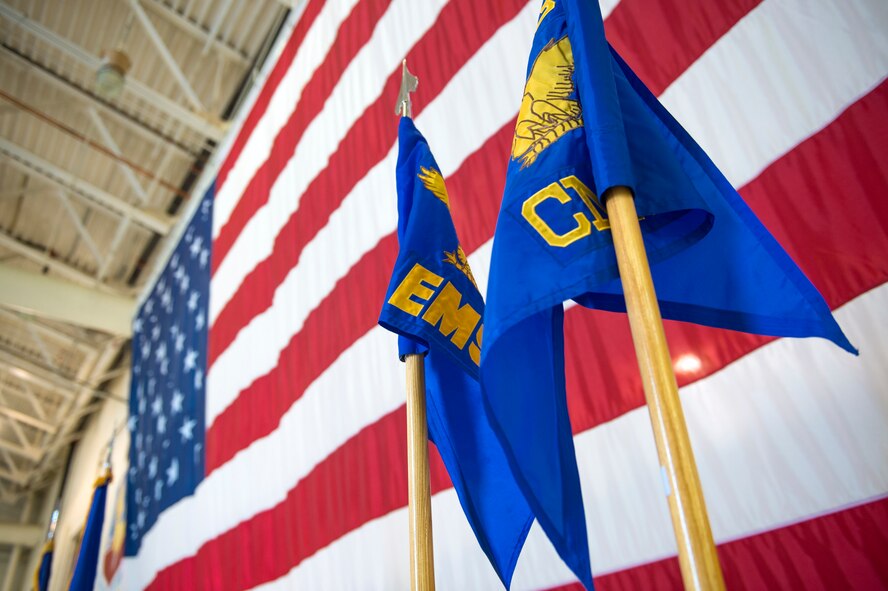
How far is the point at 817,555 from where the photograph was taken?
1.02 meters

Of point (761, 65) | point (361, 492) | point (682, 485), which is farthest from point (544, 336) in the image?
point (361, 492)

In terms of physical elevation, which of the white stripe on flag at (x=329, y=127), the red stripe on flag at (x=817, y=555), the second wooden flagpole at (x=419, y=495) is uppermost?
the white stripe on flag at (x=329, y=127)

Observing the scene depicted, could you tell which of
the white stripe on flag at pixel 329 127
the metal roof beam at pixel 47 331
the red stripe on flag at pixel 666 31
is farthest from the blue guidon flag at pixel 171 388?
the metal roof beam at pixel 47 331

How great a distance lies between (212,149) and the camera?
231 inches

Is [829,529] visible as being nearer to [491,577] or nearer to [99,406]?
[491,577]

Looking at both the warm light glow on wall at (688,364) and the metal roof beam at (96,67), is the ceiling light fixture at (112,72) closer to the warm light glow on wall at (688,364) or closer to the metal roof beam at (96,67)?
the metal roof beam at (96,67)

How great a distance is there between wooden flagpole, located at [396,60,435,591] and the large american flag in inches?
23.0

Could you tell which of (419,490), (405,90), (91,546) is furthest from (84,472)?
(419,490)

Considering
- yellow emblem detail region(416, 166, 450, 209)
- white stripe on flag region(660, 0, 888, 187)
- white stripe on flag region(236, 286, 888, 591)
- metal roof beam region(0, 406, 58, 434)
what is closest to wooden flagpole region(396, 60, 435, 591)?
yellow emblem detail region(416, 166, 450, 209)

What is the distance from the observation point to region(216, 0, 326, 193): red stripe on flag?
3.60 metres

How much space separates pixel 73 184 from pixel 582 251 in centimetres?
694

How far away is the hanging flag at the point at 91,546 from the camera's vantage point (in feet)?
11.5

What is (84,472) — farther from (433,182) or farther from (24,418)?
(433,182)

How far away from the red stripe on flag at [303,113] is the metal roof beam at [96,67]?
1669 mm
